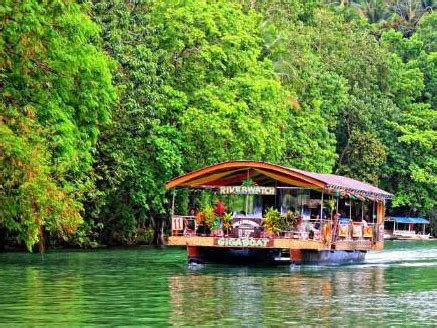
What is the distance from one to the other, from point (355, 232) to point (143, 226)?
727 inches

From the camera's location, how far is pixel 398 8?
10675cm

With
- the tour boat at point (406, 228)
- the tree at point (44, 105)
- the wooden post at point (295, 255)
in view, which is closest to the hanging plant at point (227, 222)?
the wooden post at point (295, 255)

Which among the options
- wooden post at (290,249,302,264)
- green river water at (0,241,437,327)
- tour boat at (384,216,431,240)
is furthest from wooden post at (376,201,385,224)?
tour boat at (384,216,431,240)

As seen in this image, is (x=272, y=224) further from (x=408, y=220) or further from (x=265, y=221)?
(x=408, y=220)

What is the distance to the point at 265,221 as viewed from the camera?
33.8 m

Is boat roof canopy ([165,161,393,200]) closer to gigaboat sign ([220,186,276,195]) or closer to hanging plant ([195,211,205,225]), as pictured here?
gigaboat sign ([220,186,276,195])

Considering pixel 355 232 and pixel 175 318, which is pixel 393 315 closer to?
pixel 175 318

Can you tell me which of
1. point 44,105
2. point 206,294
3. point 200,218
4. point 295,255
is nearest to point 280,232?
point 295,255

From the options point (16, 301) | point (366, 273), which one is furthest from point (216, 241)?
point (16, 301)

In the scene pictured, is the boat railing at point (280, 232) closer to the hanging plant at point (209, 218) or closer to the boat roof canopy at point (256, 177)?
the hanging plant at point (209, 218)

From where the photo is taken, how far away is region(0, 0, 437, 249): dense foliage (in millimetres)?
32562

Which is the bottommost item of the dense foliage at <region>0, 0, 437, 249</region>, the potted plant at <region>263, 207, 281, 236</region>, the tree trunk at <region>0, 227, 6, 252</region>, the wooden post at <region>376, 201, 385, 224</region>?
the tree trunk at <region>0, 227, 6, 252</region>

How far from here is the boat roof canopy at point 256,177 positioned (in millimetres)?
34156

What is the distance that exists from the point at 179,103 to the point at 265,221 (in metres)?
16.5
